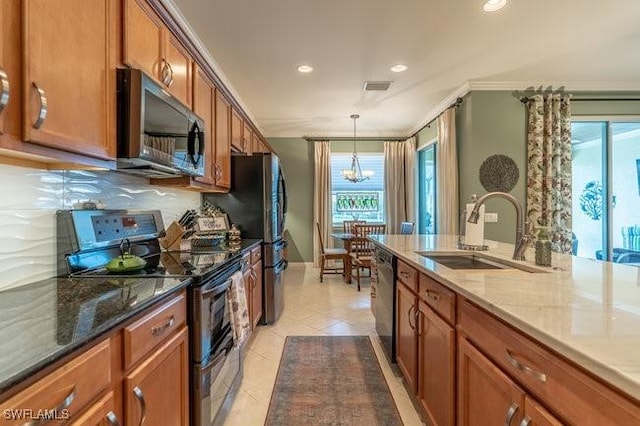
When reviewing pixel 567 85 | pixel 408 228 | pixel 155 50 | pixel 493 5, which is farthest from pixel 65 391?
pixel 567 85

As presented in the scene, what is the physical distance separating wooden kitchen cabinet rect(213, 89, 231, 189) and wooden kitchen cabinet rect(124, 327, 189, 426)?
1.75 metres

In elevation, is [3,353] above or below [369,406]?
above

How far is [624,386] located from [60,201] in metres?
2.01

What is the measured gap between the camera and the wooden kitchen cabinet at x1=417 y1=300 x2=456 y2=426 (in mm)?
1367

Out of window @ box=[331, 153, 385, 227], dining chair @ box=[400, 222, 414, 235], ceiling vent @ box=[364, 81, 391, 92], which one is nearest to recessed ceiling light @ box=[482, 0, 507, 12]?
ceiling vent @ box=[364, 81, 391, 92]

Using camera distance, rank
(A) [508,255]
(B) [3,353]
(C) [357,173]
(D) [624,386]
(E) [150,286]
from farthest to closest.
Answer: (C) [357,173] < (A) [508,255] < (E) [150,286] < (B) [3,353] < (D) [624,386]

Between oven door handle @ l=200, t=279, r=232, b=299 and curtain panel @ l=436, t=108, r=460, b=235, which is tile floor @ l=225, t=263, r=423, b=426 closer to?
oven door handle @ l=200, t=279, r=232, b=299

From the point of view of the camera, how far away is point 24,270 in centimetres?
133

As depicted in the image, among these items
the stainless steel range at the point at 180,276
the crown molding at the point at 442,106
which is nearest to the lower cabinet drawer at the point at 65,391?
the stainless steel range at the point at 180,276

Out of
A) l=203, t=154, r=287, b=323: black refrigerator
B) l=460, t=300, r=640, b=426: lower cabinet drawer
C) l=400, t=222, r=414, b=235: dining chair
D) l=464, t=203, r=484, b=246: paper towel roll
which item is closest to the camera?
l=460, t=300, r=640, b=426: lower cabinet drawer

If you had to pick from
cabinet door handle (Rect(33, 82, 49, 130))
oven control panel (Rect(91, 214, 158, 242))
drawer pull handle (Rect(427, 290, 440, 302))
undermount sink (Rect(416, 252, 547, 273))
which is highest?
cabinet door handle (Rect(33, 82, 49, 130))

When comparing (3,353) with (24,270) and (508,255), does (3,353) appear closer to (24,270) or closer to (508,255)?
(24,270)

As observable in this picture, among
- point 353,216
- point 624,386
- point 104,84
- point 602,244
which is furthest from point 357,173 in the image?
point 624,386

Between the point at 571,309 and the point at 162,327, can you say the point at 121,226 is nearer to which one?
the point at 162,327
